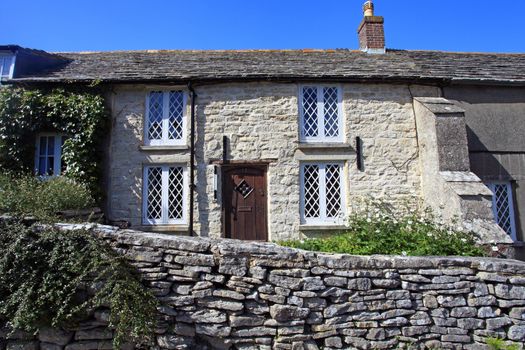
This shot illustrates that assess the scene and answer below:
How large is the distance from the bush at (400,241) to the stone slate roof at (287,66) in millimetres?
4151

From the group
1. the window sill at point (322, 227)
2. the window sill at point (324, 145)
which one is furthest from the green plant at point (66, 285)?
the window sill at point (324, 145)

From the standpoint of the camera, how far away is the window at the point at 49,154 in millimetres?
9305

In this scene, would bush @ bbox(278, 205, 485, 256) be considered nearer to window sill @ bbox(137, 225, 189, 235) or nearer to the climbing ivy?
window sill @ bbox(137, 225, 189, 235)

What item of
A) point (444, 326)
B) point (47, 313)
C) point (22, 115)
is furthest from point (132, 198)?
point (444, 326)

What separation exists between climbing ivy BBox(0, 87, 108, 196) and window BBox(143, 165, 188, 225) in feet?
3.94

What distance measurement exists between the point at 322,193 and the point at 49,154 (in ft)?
23.0

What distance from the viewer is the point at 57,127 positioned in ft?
30.0

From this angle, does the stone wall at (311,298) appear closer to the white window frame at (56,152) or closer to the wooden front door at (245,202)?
the wooden front door at (245,202)

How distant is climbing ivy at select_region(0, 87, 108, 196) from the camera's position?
8.93 metres

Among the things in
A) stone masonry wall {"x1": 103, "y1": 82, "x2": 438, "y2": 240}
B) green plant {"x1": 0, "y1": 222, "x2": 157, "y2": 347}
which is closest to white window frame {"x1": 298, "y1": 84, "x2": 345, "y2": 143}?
stone masonry wall {"x1": 103, "y1": 82, "x2": 438, "y2": 240}

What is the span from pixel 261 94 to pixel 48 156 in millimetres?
5670

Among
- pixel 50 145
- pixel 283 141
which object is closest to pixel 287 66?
pixel 283 141

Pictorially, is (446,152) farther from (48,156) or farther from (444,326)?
(48,156)

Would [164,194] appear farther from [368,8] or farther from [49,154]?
[368,8]
